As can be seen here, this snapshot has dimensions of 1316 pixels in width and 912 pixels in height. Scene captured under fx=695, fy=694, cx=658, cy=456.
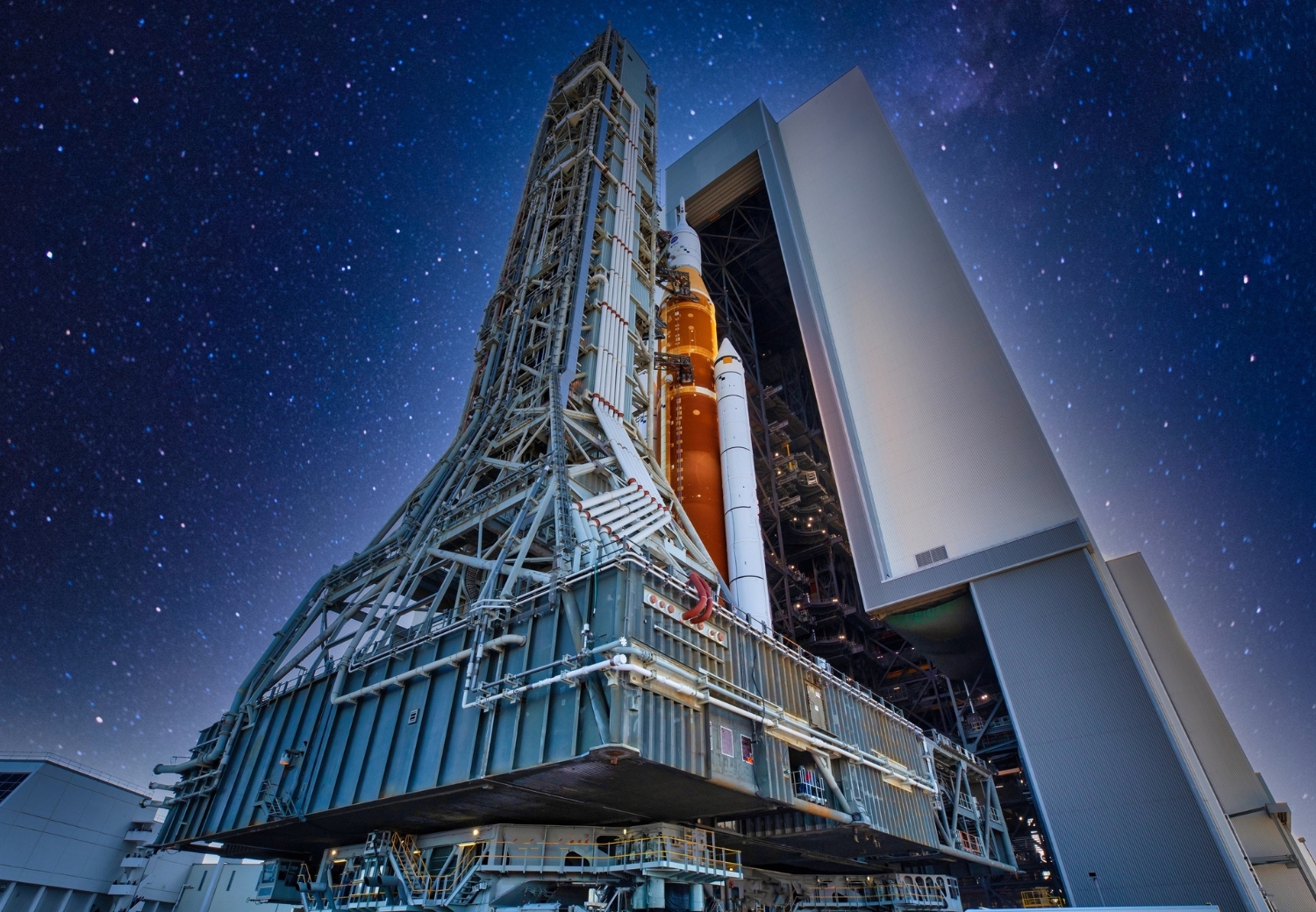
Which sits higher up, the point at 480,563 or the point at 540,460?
the point at 540,460

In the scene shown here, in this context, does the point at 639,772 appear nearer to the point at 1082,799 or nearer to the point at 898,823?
the point at 898,823

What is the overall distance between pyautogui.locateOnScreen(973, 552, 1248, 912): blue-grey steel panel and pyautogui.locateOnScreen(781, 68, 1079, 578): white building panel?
2751mm

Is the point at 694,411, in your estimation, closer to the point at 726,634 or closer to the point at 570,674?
the point at 726,634

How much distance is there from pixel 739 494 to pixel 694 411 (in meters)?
6.35

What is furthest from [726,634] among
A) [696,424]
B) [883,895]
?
[696,424]

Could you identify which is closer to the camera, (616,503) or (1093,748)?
(616,503)

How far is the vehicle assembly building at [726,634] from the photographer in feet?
45.3

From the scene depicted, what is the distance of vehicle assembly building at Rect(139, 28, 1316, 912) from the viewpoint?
45.3 ft

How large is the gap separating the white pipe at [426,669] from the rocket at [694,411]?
14223 millimetres

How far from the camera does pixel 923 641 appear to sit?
94.6 feet

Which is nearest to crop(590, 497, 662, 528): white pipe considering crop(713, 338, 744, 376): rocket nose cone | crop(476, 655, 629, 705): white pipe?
crop(476, 655, 629, 705): white pipe

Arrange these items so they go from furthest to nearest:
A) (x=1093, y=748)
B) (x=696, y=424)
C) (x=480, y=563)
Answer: (x=696, y=424) < (x=1093, y=748) < (x=480, y=563)

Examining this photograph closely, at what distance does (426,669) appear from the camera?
1487 cm

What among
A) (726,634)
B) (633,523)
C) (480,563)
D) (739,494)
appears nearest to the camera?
(726,634)
